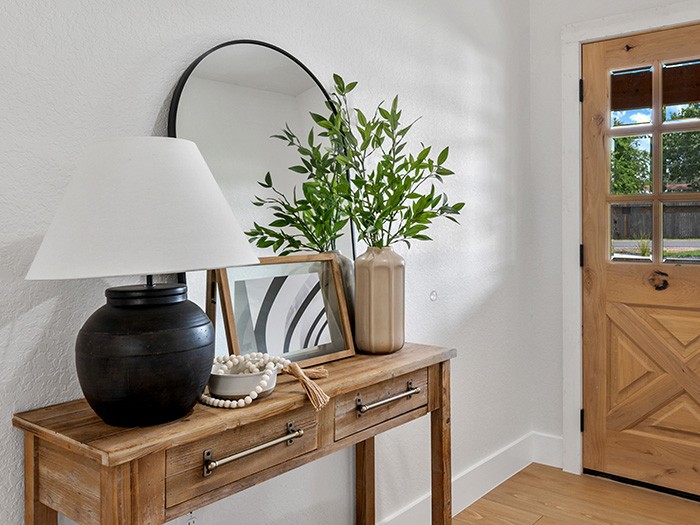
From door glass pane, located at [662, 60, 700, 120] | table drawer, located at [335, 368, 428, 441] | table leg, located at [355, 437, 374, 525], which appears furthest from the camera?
door glass pane, located at [662, 60, 700, 120]

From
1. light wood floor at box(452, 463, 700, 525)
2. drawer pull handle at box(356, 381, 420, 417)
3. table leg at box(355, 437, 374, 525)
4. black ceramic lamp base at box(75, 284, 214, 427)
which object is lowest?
light wood floor at box(452, 463, 700, 525)

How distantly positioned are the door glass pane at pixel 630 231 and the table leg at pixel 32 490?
255cm

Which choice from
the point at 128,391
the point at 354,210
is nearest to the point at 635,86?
the point at 354,210

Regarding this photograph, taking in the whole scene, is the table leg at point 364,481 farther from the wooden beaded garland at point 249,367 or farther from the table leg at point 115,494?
the table leg at point 115,494

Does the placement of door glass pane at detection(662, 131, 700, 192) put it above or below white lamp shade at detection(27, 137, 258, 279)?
above

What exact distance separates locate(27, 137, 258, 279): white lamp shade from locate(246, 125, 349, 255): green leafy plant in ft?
1.77

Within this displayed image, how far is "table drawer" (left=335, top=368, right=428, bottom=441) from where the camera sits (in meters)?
1.54

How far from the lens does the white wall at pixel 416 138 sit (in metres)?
1.31

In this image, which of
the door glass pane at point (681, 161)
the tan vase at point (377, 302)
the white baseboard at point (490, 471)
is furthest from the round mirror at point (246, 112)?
the door glass pane at point (681, 161)

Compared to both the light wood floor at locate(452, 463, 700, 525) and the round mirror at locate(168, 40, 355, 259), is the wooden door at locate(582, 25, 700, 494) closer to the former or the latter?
the light wood floor at locate(452, 463, 700, 525)

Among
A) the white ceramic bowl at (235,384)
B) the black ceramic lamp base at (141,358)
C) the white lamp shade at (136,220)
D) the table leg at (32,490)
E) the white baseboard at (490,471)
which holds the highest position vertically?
the white lamp shade at (136,220)

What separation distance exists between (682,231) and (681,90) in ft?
2.02

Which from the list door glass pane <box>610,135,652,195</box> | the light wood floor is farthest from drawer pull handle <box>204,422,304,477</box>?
door glass pane <box>610,135,652,195</box>

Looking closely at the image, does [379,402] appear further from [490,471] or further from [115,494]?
[490,471]
